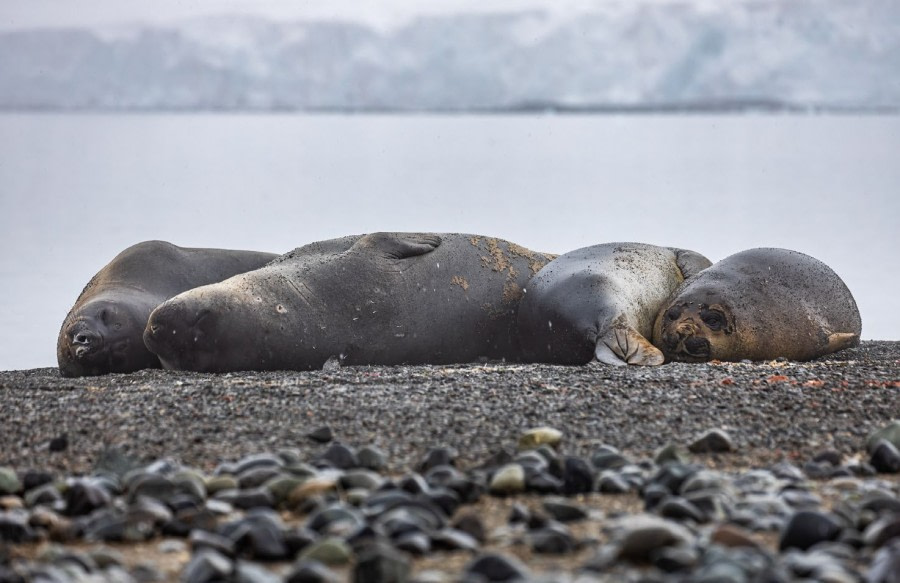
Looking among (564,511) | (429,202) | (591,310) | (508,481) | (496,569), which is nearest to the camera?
(496,569)

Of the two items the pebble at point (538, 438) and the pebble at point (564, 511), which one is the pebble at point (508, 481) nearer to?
the pebble at point (564, 511)

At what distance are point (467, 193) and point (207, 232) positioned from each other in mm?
8945

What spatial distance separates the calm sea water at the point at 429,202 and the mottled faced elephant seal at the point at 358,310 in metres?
2.29

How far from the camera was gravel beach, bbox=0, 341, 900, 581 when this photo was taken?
3348 millimetres

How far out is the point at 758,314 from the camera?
786cm

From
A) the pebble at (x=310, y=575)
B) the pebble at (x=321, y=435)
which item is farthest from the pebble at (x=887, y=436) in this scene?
the pebble at (x=310, y=575)

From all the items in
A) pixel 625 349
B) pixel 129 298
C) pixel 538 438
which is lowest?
pixel 538 438

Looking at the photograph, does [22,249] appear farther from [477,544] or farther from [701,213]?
[477,544]

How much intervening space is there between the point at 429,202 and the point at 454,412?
18.4 m

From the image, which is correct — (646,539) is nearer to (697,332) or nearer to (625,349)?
(625,349)

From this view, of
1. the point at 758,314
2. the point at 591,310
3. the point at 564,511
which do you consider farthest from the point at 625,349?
the point at 564,511

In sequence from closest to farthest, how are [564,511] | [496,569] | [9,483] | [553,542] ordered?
[496,569] < [553,542] < [564,511] < [9,483]

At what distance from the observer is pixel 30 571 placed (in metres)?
3.16

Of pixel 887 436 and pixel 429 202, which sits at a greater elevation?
pixel 429 202
